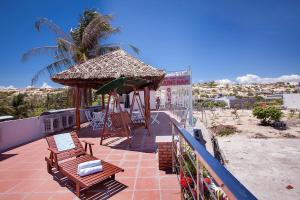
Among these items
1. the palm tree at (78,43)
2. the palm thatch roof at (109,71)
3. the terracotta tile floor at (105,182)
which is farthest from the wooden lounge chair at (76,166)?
the palm tree at (78,43)

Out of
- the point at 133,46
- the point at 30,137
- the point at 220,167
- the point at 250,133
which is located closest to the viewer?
the point at 220,167

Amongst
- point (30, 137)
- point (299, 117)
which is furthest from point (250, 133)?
point (30, 137)

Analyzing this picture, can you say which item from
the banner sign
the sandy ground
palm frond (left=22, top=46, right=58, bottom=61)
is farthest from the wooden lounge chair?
palm frond (left=22, top=46, right=58, bottom=61)

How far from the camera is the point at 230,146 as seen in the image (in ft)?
60.4

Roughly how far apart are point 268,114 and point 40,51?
24.5 meters

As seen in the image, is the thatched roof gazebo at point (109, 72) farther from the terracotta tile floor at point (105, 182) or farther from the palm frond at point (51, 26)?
the palm frond at point (51, 26)

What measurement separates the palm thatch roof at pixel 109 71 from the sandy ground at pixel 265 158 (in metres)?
7.47

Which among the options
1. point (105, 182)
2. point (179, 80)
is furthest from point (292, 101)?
point (105, 182)

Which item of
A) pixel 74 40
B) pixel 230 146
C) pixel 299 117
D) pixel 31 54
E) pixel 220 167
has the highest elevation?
pixel 74 40

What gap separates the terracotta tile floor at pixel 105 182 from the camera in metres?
3.61

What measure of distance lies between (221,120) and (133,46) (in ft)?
55.8

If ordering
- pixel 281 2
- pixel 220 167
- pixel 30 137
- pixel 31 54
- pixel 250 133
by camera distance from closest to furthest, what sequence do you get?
pixel 220 167 < pixel 30 137 < pixel 31 54 < pixel 281 2 < pixel 250 133

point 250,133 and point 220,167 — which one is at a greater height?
point 220,167

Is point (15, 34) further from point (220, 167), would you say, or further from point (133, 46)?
point (220, 167)
